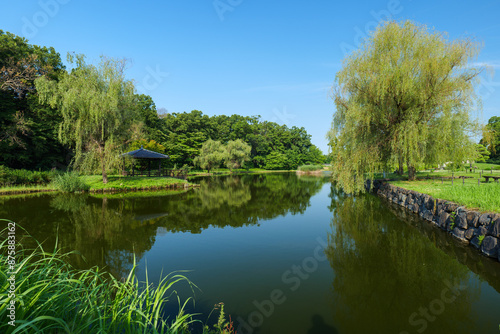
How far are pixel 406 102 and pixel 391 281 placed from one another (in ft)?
39.3

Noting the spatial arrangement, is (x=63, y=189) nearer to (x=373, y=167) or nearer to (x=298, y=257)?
(x=298, y=257)

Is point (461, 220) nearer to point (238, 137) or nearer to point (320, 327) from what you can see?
point (320, 327)

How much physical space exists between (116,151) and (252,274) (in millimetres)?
16829

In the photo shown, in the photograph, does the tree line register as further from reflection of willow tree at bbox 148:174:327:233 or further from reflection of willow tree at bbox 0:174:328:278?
reflection of willow tree at bbox 148:174:327:233

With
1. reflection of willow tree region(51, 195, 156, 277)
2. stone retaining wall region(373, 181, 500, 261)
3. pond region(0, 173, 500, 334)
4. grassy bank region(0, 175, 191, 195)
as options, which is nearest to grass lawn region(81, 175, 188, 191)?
grassy bank region(0, 175, 191, 195)

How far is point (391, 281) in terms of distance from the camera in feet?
15.6

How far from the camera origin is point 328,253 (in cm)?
640

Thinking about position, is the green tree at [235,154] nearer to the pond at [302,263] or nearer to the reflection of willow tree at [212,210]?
the reflection of willow tree at [212,210]

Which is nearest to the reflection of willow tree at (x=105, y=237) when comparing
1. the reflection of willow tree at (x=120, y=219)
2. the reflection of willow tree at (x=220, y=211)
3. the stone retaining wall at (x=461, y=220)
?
the reflection of willow tree at (x=120, y=219)

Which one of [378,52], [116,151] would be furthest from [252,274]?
[116,151]

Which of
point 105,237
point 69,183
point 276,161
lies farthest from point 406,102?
point 276,161

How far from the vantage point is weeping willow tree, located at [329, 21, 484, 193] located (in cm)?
1259

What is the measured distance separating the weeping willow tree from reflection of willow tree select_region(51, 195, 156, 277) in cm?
1145

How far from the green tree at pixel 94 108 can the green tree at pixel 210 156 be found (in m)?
19.2
